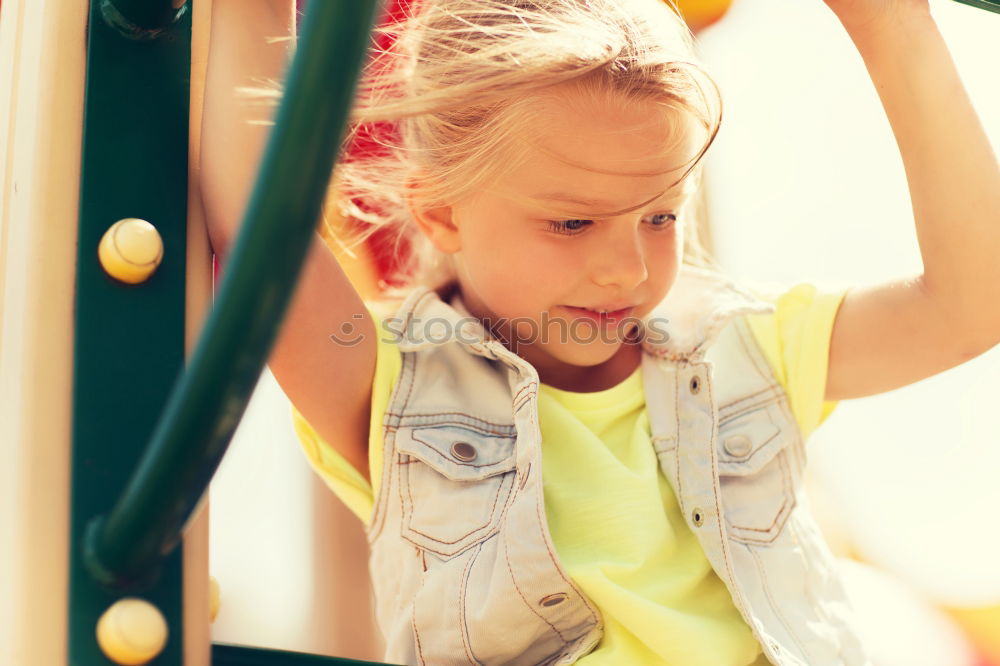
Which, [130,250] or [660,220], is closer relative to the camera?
[130,250]

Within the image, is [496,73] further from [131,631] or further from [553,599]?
[131,631]

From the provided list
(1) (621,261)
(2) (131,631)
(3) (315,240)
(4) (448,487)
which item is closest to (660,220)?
(1) (621,261)

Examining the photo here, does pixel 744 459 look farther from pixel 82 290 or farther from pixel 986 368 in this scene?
pixel 82 290

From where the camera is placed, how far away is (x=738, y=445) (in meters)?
0.97

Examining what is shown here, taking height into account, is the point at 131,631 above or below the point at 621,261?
below

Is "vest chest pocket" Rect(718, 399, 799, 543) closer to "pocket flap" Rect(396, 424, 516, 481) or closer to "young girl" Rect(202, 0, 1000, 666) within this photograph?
"young girl" Rect(202, 0, 1000, 666)

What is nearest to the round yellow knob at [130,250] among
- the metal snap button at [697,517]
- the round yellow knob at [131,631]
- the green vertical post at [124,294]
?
the green vertical post at [124,294]

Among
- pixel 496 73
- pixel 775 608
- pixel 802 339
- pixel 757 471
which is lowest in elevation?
pixel 775 608

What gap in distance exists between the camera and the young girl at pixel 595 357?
2.78ft

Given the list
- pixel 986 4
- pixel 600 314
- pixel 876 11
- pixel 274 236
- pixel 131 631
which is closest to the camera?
pixel 274 236

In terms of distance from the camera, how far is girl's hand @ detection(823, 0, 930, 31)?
82 centimetres

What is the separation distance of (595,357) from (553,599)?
0.74 feet

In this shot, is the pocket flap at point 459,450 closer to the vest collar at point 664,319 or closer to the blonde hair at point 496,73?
the vest collar at point 664,319

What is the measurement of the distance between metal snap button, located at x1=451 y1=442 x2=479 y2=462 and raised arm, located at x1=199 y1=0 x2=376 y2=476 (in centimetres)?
8
